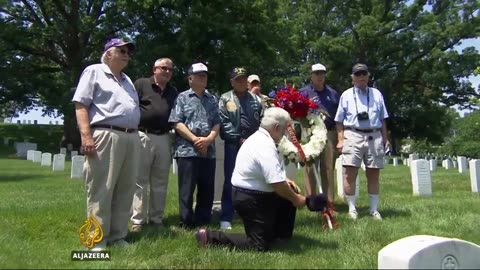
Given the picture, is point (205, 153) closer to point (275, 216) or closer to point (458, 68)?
point (275, 216)

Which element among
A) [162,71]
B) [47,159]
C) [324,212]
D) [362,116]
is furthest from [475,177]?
[47,159]

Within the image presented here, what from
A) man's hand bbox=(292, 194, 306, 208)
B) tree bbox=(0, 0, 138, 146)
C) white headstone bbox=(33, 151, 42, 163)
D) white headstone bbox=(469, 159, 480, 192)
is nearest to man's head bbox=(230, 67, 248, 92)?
man's hand bbox=(292, 194, 306, 208)

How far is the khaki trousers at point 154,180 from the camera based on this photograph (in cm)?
623

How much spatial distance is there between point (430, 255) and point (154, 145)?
3.49 metres

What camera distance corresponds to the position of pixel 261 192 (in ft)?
17.0

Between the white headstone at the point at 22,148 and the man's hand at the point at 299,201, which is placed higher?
the white headstone at the point at 22,148

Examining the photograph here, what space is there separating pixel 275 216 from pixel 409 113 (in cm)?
4159

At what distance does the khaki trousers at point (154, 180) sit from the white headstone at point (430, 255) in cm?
311

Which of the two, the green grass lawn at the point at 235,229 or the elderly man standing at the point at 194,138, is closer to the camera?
the green grass lawn at the point at 235,229

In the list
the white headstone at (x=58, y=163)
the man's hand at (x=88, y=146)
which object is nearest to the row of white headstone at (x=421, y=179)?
the man's hand at (x=88, y=146)

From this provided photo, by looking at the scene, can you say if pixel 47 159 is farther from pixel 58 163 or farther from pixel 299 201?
pixel 299 201

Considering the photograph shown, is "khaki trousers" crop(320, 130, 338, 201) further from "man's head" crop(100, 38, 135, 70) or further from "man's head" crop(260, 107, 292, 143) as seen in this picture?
"man's head" crop(100, 38, 135, 70)

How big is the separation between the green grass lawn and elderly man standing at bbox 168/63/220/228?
1.52ft

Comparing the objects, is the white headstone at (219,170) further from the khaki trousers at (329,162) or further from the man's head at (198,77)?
the man's head at (198,77)
